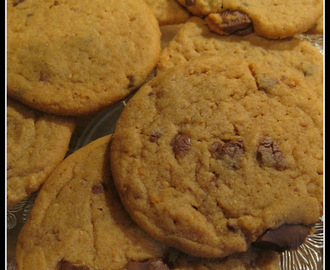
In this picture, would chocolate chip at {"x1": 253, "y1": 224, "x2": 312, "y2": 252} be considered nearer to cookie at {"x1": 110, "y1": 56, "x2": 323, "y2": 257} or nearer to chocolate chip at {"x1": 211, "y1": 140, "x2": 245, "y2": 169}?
cookie at {"x1": 110, "y1": 56, "x2": 323, "y2": 257}

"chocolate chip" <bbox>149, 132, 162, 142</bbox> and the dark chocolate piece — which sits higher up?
the dark chocolate piece

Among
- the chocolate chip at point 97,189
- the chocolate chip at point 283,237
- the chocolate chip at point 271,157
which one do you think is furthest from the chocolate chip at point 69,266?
the chocolate chip at point 271,157

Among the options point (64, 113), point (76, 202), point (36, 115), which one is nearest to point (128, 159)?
point (76, 202)

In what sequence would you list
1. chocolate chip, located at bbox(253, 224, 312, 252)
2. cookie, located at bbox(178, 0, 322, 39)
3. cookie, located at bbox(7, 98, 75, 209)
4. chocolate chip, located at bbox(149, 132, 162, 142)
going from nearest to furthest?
chocolate chip, located at bbox(253, 224, 312, 252) < chocolate chip, located at bbox(149, 132, 162, 142) < cookie, located at bbox(7, 98, 75, 209) < cookie, located at bbox(178, 0, 322, 39)

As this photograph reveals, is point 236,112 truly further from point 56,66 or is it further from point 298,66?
point 56,66

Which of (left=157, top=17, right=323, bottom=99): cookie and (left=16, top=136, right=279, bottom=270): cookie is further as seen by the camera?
(left=157, top=17, right=323, bottom=99): cookie

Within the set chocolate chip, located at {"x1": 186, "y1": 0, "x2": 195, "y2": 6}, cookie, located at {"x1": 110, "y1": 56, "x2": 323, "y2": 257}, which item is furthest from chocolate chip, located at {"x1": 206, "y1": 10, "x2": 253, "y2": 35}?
cookie, located at {"x1": 110, "y1": 56, "x2": 323, "y2": 257}

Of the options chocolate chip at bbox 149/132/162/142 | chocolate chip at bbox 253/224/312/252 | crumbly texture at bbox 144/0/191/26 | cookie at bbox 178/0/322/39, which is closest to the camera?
chocolate chip at bbox 253/224/312/252

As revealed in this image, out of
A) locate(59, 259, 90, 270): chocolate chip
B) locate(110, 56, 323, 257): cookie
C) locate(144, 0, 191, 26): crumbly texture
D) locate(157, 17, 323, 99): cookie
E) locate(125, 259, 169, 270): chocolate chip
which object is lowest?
locate(59, 259, 90, 270): chocolate chip
